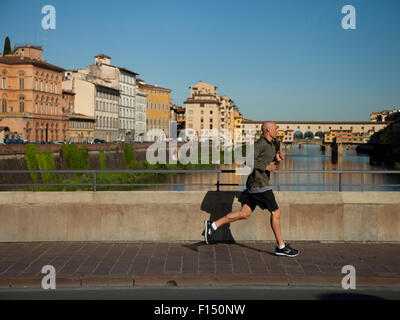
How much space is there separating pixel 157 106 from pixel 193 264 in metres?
143

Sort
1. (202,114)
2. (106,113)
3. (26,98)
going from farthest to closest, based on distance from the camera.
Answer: (202,114)
(106,113)
(26,98)

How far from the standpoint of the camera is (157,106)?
489 ft

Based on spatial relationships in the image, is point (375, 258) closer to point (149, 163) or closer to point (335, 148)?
point (149, 163)

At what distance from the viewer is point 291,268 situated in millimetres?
7422

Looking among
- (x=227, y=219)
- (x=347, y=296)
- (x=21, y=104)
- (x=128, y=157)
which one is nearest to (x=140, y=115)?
(x=21, y=104)

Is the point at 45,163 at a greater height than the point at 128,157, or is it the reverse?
the point at 128,157

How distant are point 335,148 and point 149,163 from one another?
9400 centimetres

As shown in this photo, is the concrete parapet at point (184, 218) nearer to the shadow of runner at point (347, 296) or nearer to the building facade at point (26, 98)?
the shadow of runner at point (347, 296)

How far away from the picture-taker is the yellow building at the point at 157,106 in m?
144

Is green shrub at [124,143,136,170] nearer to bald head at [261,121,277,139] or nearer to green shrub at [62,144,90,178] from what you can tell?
green shrub at [62,144,90,178]

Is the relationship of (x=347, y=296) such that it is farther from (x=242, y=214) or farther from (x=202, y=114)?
(x=202, y=114)

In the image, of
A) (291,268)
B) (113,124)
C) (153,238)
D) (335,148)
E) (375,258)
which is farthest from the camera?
(335,148)

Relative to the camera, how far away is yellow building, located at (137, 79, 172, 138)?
14412 cm
